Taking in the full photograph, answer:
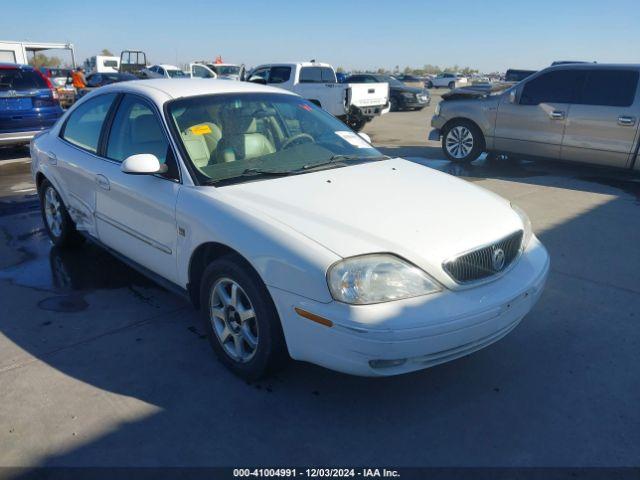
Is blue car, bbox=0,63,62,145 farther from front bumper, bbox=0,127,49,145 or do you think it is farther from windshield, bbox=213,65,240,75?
windshield, bbox=213,65,240,75

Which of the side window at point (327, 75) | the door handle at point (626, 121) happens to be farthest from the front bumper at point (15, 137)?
the door handle at point (626, 121)

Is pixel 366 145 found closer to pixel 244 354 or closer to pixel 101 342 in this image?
pixel 244 354

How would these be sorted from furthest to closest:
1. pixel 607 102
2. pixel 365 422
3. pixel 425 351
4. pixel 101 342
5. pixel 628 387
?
pixel 607 102 < pixel 101 342 < pixel 628 387 < pixel 365 422 < pixel 425 351

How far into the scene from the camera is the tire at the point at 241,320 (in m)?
2.67

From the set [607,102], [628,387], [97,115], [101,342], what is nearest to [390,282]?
[628,387]

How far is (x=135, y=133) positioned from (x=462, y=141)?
691 centimetres

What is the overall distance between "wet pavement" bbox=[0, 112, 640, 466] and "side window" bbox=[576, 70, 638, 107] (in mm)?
4425

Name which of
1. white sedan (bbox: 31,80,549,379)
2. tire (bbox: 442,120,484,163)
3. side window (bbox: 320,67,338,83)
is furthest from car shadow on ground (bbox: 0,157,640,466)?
side window (bbox: 320,67,338,83)

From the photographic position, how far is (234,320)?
2994mm

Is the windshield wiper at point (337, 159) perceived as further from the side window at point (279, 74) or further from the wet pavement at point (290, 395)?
the side window at point (279, 74)

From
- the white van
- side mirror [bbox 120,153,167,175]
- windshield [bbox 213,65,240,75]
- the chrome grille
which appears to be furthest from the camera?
the white van

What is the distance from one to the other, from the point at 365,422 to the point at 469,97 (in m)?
7.97

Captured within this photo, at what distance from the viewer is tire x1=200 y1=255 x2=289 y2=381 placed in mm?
2674

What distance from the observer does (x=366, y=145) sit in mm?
4098
